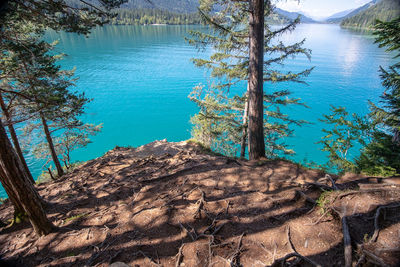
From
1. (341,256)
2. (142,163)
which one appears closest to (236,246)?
(341,256)

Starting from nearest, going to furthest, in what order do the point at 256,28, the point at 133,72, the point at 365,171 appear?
the point at 365,171 → the point at 256,28 → the point at 133,72

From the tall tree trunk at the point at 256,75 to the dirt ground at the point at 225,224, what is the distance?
5.98 feet

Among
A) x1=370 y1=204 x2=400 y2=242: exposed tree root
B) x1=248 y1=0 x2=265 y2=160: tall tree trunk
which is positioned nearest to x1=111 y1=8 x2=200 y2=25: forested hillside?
x1=248 y1=0 x2=265 y2=160: tall tree trunk

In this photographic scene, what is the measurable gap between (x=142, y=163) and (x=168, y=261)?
5.06 metres

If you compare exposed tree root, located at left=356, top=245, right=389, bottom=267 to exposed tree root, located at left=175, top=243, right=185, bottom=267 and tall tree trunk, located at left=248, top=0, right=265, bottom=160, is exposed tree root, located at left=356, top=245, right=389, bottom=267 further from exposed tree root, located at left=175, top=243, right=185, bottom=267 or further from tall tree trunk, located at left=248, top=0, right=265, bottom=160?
tall tree trunk, located at left=248, top=0, right=265, bottom=160

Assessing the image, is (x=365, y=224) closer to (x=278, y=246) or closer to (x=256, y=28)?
(x=278, y=246)

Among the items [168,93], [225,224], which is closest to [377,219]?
[225,224]

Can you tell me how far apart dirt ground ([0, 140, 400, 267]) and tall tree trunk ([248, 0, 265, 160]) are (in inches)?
71.7

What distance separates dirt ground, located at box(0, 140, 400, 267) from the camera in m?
2.55

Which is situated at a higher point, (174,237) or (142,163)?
(174,237)

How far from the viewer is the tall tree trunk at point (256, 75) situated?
5969mm

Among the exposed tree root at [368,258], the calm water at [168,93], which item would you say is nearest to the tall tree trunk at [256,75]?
the exposed tree root at [368,258]

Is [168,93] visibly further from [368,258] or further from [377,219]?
[368,258]

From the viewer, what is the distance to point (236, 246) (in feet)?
9.41
